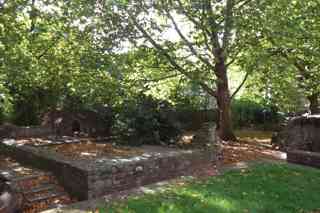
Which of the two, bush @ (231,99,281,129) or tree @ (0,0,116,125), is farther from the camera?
bush @ (231,99,281,129)

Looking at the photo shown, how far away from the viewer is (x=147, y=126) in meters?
10.1

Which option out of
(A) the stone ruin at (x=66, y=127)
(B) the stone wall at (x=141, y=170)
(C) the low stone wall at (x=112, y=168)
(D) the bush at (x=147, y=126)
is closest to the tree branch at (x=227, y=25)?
(D) the bush at (x=147, y=126)

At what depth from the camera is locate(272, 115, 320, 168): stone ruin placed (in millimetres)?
9109

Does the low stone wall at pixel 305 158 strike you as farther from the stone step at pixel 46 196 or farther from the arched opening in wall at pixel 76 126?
the arched opening in wall at pixel 76 126

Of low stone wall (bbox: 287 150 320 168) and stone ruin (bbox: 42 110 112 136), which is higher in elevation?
stone ruin (bbox: 42 110 112 136)

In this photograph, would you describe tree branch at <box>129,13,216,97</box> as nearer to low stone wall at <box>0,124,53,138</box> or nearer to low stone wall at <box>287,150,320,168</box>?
low stone wall at <box>287,150,320,168</box>

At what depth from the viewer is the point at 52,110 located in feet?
44.7

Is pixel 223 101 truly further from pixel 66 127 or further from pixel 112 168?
pixel 112 168

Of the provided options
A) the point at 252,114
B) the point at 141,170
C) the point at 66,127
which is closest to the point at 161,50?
the point at 141,170

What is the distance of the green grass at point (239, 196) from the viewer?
5.34 meters

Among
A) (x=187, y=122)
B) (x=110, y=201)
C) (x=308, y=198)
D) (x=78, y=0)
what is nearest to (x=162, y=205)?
(x=110, y=201)

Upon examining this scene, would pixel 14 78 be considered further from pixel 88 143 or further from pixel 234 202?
pixel 234 202

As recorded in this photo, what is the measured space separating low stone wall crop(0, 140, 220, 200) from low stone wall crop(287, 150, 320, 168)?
82.7 inches

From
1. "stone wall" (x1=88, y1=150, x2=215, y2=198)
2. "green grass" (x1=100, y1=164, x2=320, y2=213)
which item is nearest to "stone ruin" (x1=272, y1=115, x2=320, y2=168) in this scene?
"green grass" (x1=100, y1=164, x2=320, y2=213)
